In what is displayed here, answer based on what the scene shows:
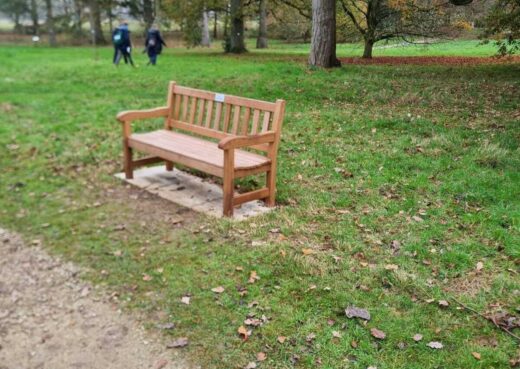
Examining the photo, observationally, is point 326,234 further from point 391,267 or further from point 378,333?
point 378,333

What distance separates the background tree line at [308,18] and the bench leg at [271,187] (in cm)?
905

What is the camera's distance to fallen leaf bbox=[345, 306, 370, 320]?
12.3 feet

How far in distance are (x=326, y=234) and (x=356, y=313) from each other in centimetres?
128

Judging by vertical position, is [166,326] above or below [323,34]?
below

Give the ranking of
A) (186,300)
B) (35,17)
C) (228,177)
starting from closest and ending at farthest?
(186,300), (228,177), (35,17)

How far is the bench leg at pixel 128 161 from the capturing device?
21.3 feet

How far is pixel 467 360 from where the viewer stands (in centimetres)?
331

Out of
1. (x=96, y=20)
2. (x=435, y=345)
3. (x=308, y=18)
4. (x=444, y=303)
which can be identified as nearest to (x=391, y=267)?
(x=444, y=303)

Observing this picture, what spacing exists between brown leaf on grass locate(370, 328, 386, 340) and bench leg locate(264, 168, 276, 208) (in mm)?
2327

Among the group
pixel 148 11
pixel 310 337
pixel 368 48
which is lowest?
pixel 310 337

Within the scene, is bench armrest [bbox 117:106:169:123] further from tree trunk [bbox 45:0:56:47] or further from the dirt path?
tree trunk [bbox 45:0:56:47]

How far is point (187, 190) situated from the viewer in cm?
625

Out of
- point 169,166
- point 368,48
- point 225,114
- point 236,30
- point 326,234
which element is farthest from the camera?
point 236,30

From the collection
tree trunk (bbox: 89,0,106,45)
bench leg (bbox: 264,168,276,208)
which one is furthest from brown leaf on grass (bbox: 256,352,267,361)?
tree trunk (bbox: 89,0,106,45)
